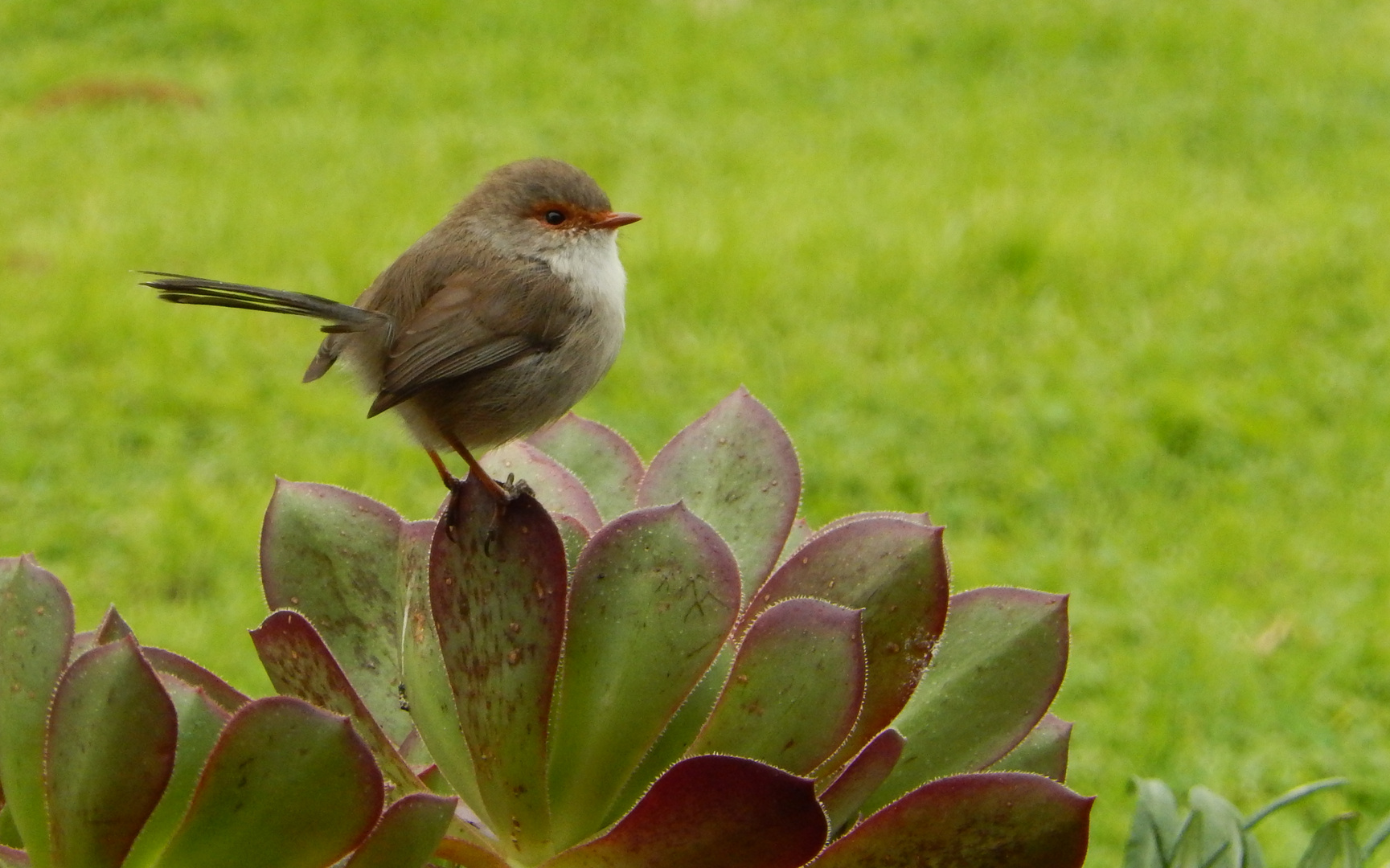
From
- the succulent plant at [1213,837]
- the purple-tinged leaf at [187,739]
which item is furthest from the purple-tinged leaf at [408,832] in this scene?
the succulent plant at [1213,837]

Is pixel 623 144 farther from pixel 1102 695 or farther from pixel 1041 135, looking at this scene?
pixel 1102 695

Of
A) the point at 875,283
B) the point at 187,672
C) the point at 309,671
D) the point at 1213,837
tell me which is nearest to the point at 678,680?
the point at 309,671

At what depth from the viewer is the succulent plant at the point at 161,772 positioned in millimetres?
973

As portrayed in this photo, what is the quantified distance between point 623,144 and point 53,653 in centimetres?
760

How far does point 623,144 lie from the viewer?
8508 mm

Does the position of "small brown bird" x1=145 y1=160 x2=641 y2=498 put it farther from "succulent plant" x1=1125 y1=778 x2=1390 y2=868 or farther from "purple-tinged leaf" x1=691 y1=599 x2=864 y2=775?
"succulent plant" x1=1125 y1=778 x2=1390 y2=868

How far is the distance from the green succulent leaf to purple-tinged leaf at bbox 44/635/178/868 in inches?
34.4

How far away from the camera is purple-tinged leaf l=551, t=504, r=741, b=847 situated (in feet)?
3.65

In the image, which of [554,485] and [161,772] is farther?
[554,485]

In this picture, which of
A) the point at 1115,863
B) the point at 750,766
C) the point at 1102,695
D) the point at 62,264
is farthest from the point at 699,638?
the point at 62,264

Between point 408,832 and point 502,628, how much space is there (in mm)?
183

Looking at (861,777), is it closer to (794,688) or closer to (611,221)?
(794,688)

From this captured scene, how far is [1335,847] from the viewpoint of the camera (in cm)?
132

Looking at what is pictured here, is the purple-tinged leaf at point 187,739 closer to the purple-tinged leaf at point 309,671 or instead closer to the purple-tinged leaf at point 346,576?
the purple-tinged leaf at point 309,671
